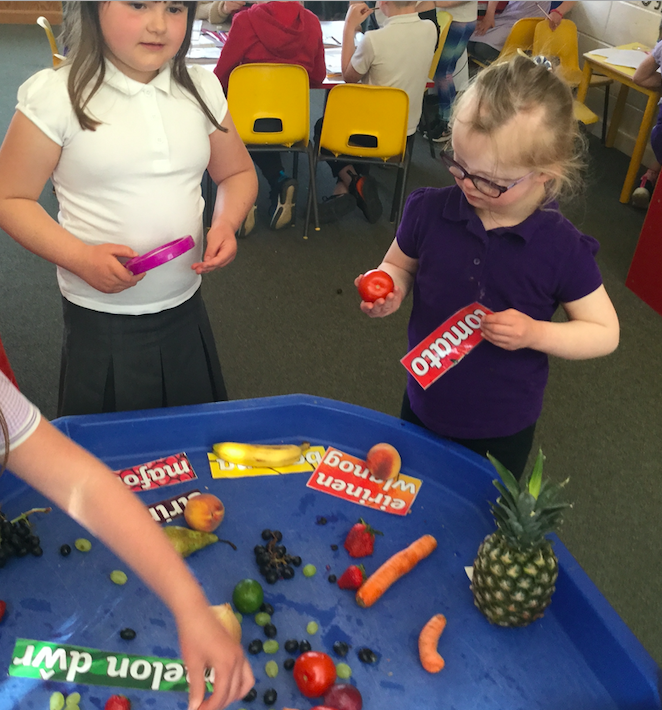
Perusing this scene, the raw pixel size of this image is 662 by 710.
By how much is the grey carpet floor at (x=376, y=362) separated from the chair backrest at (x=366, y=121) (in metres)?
0.51

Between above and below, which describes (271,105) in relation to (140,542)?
below

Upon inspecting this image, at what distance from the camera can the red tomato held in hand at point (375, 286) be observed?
1.35 meters

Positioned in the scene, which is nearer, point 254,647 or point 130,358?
point 254,647

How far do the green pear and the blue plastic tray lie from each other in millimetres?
20

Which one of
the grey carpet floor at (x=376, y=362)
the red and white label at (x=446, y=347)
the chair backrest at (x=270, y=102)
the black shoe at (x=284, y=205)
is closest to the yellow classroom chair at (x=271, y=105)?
the chair backrest at (x=270, y=102)

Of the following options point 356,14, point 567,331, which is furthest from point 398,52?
point 567,331

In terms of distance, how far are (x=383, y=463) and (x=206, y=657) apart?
61 centimetres

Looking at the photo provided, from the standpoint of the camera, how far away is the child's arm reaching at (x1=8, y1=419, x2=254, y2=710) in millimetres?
743

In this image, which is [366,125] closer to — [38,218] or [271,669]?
[38,218]

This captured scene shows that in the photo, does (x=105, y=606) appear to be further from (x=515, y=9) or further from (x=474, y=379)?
(x=515, y=9)

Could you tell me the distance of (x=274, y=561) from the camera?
110cm

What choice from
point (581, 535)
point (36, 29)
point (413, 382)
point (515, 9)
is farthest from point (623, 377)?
point (36, 29)

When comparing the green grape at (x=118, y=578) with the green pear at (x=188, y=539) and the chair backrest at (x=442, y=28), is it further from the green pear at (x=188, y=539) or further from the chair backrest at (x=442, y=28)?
the chair backrest at (x=442, y=28)

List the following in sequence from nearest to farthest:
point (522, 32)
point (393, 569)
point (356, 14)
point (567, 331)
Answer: point (393, 569) < point (567, 331) < point (356, 14) < point (522, 32)
